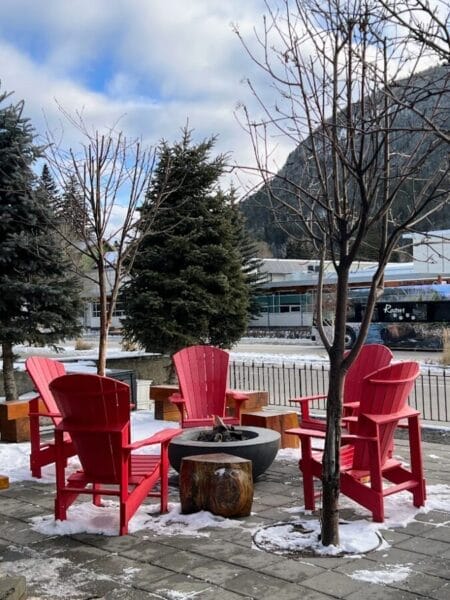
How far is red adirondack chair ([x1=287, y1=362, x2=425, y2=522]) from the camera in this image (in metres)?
4.55

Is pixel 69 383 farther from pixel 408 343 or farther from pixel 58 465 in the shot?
pixel 408 343

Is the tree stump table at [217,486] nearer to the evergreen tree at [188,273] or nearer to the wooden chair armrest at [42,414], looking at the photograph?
the wooden chair armrest at [42,414]

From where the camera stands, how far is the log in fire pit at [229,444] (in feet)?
17.9

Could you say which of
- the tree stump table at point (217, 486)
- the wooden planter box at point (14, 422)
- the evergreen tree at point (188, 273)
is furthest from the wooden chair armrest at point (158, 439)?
the evergreen tree at point (188, 273)

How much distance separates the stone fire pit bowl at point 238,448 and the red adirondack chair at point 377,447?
26.0 inches

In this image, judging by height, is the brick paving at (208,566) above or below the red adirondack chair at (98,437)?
below

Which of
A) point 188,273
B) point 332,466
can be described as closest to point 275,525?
point 332,466

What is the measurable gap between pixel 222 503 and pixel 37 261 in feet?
25.1

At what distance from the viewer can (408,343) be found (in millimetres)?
26234

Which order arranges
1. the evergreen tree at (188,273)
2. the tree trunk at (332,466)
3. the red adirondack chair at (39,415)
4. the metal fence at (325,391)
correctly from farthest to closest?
the evergreen tree at (188,273) → the metal fence at (325,391) → the red adirondack chair at (39,415) → the tree trunk at (332,466)

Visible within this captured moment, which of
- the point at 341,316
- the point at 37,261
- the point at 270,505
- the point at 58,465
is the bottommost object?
the point at 270,505

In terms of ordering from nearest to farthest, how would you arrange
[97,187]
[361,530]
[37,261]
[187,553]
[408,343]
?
[187,553], [361,530], [97,187], [37,261], [408,343]

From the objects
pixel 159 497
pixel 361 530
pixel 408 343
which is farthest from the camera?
pixel 408 343

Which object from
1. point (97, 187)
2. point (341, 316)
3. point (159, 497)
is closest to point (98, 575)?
point (159, 497)
